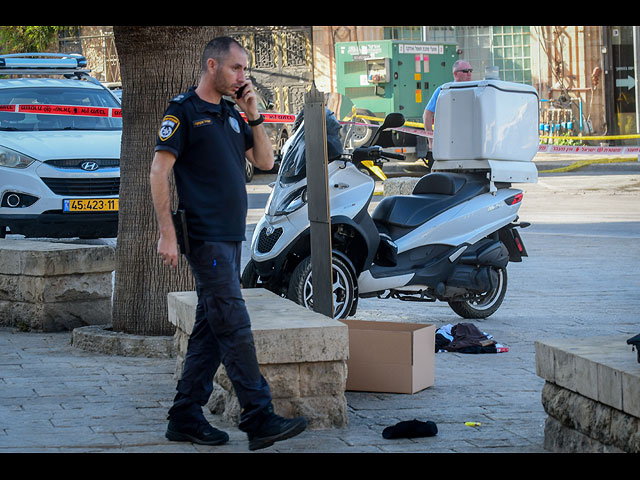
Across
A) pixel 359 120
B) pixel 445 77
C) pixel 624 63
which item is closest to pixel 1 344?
pixel 359 120

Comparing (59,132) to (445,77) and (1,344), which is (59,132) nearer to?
(1,344)

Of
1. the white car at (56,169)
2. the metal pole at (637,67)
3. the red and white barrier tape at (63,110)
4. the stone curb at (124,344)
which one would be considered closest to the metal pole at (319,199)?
the stone curb at (124,344)

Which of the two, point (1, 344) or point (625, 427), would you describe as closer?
point (625, 427)

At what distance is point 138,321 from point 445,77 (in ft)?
68.1

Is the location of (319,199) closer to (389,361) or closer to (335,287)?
(389,361)

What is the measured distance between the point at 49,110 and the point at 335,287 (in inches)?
250

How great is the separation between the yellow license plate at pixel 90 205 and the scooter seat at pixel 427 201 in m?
4.22

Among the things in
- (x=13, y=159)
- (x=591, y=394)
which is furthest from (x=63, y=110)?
(x=591, y=394)

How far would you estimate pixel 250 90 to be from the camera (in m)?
5.20

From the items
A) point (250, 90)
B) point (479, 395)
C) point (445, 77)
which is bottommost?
point (479, 395)

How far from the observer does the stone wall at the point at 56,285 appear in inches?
333

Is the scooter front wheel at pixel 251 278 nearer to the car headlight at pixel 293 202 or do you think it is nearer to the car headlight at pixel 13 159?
the car headlight at pixel 293 202

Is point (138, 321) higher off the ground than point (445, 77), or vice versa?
point (445, 77)
